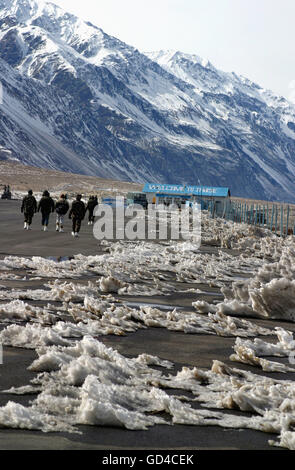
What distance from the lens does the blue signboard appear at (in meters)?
91.0

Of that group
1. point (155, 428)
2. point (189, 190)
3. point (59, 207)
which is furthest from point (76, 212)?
point (189, 190)

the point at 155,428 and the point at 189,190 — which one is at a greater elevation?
the point at 189,190

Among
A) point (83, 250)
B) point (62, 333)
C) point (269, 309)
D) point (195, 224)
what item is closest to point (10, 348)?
point (62, 333)

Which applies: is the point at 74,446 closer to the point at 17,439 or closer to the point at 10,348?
the point at 17,439

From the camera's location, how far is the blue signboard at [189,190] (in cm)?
9100

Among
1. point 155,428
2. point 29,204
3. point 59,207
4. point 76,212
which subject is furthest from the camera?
point 59,207

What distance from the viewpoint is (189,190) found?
94.6m

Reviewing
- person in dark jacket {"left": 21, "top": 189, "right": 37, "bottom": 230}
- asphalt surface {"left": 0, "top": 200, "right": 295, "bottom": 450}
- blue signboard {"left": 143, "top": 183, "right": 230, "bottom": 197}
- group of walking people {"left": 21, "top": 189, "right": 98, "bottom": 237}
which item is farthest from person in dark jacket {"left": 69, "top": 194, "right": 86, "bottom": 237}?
blue signboard {"left": 143, "top": 183, "right": 230, "bottom": 197}

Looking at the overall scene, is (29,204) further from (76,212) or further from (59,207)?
(76,212)

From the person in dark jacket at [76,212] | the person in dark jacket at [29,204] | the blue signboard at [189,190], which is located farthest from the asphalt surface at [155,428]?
the blue signboard at [189,190]

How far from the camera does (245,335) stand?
8734 mm

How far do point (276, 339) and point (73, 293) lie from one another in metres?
3.91

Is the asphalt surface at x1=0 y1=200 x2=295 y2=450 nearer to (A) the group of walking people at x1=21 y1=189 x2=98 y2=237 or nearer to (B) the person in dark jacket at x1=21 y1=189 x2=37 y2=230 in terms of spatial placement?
(A) the group of walking people at x1=21 y1=189 x2=98 y2=237

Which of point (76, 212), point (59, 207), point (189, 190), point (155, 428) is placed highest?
point (189, 190)
